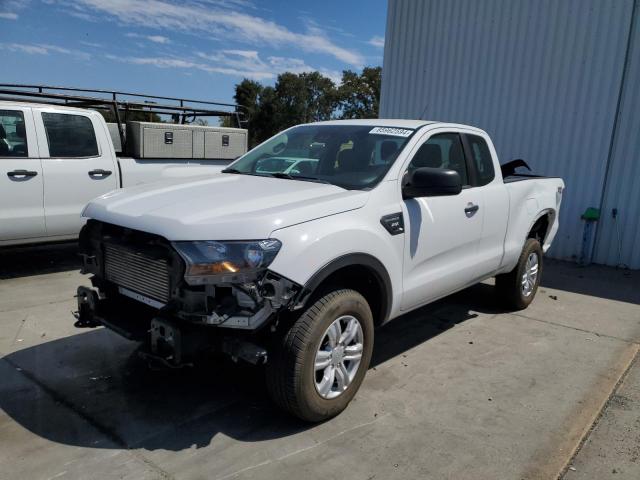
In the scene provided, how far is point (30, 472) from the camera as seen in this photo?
2.79 metres

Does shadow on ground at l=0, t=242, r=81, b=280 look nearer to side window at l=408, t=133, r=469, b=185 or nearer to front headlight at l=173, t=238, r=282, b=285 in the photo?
front headlight at l=173, t=238, r=282, b=285

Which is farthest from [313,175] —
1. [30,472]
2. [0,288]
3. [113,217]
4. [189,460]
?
[0,288]

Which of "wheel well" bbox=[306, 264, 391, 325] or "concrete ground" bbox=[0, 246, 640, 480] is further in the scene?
"wheel well" bbox=[306, 264, 391, 325]

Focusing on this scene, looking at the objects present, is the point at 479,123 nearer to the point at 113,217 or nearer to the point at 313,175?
the point at 313,175

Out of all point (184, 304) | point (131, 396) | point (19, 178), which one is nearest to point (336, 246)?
point (184, 304)

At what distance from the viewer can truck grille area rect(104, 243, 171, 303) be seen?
10.1 ft

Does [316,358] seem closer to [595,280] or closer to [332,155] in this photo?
[332,155]

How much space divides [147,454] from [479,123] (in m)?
8.41

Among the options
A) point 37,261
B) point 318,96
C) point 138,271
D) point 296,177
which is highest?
point 318,96

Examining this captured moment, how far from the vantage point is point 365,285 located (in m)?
3.71

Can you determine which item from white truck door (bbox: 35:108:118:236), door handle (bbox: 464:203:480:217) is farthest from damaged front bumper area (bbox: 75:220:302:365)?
white truck door (bbox: 35:108:118:236)

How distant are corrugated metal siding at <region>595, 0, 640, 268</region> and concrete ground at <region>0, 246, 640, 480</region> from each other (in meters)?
3.55

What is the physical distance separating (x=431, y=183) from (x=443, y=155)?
100 cm

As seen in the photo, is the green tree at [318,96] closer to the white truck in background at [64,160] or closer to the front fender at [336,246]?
the white truck in background at [64,160]
